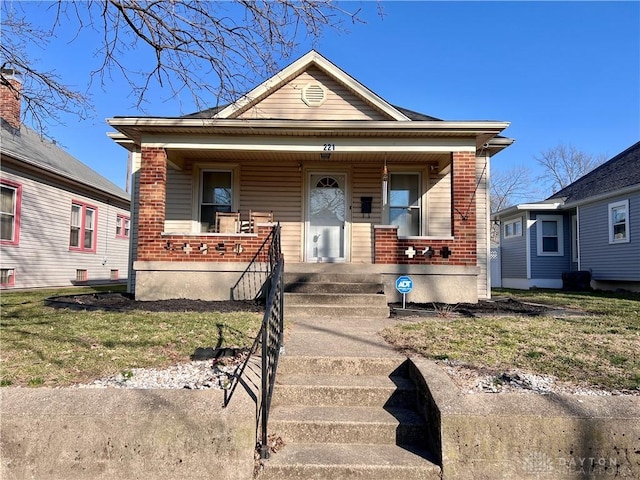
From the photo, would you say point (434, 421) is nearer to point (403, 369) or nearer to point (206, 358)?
point (403, 369)

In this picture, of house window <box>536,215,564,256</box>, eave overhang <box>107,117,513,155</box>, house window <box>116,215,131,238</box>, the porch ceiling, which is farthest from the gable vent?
house window <box>116,215,131,238</box>

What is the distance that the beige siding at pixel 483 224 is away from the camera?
10242mm

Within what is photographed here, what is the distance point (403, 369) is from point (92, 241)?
656 inches

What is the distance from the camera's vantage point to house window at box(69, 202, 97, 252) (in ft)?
53.4

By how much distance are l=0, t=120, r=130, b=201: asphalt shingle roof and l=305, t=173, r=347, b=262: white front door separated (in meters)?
7.38

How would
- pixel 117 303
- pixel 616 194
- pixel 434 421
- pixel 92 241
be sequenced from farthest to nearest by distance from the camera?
pixel 92 241 → pixel 616 194 → pixel 117 303 → pixel 434 421

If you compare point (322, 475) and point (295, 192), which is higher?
point (295, 192)

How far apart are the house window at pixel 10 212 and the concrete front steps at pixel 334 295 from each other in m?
9.86

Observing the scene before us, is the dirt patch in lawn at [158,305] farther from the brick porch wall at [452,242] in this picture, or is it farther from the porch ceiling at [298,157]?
the porch ceiling at [298,157]

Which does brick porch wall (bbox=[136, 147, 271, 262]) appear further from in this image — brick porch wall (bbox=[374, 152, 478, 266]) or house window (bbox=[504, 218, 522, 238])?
house window (bbox=[504, 218, 522, 238])

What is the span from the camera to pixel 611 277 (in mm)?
14734

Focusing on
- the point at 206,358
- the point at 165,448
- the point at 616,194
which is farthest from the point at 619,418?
the point at 616,194

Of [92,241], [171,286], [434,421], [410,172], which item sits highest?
[410,172]

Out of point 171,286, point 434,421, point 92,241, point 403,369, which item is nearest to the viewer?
point 434,421
